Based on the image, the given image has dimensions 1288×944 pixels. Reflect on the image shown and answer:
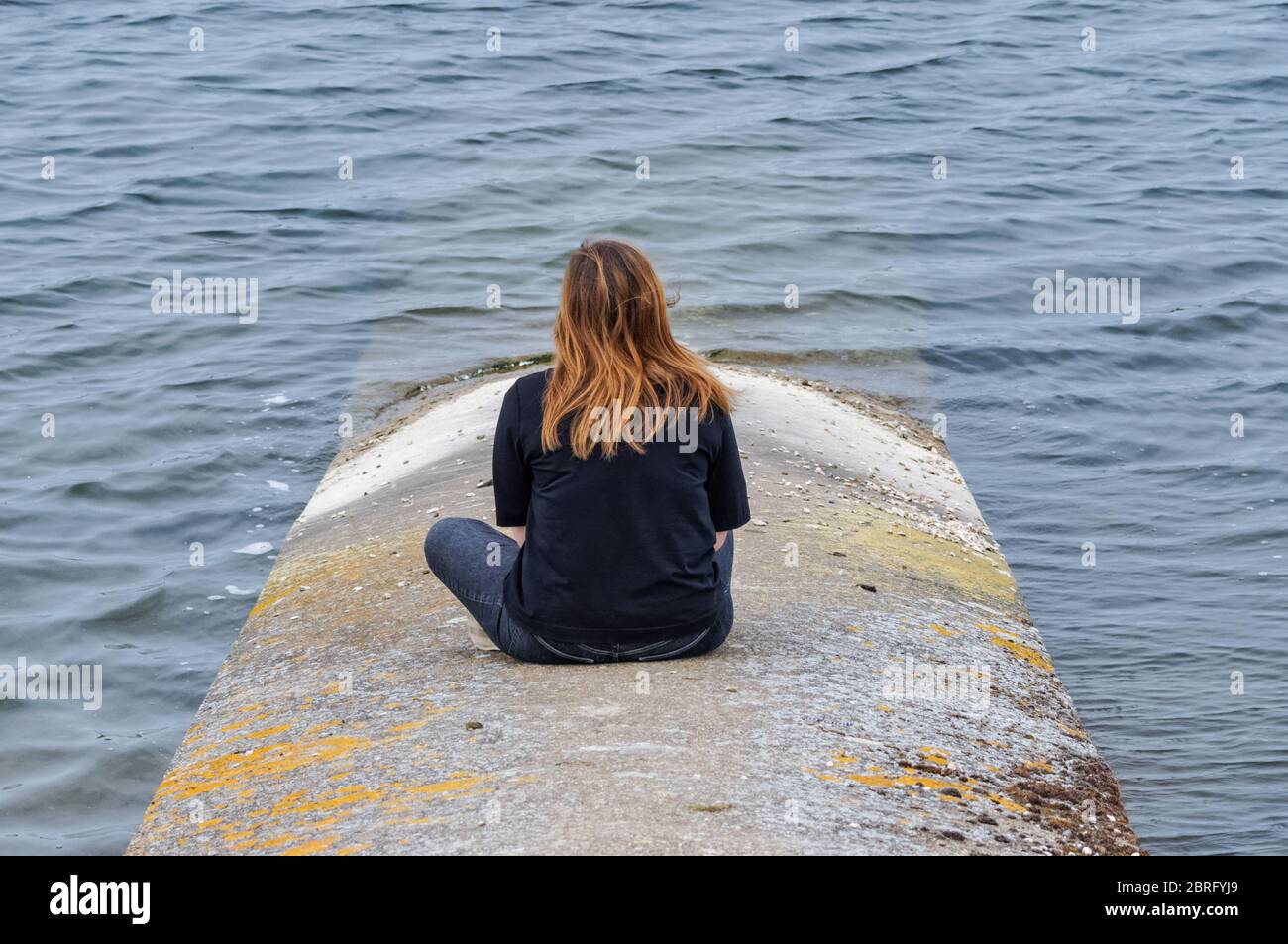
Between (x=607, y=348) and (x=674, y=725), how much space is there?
1.13 m

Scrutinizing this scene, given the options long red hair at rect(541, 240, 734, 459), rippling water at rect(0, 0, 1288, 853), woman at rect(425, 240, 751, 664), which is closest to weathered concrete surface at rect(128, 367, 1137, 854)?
woman at rect(425, 240, 751, 664)

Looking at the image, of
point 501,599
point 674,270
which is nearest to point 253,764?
point 501,599

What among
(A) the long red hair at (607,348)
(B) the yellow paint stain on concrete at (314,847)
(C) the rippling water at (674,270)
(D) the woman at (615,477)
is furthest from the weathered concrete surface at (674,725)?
(C) the rippling water at (674,270)

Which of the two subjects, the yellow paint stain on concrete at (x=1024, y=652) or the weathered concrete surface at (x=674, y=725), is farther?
the yellow paint stain on concrete at (x=1024, y=652)

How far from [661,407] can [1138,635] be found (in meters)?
3.96

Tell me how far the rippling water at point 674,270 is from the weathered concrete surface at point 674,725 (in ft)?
3.47

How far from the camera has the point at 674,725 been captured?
417 cm

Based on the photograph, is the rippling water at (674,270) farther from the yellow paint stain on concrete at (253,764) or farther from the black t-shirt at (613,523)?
the black t-shirt at (613,523)

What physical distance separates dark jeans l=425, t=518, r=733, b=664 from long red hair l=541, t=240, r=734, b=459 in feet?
2.00

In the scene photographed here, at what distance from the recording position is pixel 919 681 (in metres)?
4.89

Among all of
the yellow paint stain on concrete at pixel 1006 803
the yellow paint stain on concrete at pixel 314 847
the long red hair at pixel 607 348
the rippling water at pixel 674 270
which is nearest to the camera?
the yellow paint stain on concrete at pixel 314 847

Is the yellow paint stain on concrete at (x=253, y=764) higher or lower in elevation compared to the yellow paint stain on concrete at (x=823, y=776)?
lower

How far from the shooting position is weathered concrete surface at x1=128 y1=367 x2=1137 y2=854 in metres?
3.73

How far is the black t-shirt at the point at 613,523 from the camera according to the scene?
14.3ft
